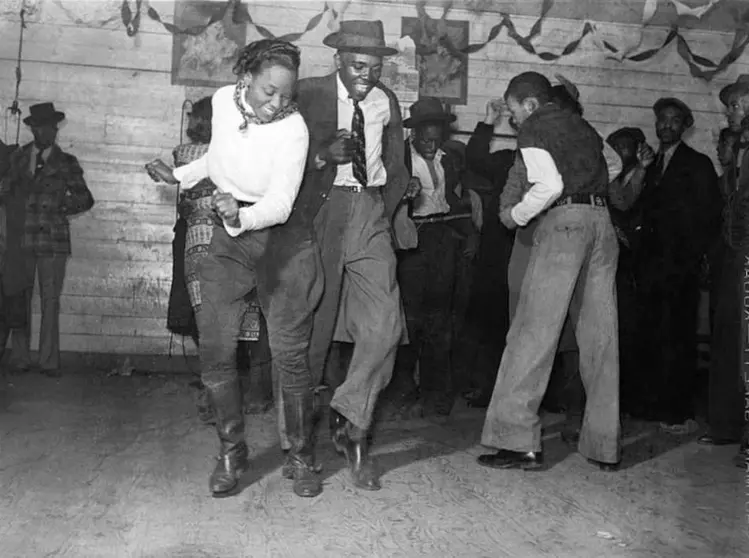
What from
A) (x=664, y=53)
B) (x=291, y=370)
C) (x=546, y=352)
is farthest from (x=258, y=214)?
(x=664, y=53)

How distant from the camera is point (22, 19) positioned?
778 centimetres

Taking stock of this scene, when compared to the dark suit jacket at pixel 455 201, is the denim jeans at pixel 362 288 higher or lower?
lower

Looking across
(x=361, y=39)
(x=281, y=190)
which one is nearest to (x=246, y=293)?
(x=281, y=190)

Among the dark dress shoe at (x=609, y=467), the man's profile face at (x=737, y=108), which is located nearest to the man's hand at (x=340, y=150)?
the dark dress shoe at (x=609, y=467)

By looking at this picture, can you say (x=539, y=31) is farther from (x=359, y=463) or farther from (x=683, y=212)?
(x=359, y=463)

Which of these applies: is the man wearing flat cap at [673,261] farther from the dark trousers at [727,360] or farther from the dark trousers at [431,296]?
the dark trousers at [431,296]

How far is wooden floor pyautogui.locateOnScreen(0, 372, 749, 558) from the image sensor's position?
359 centimetres

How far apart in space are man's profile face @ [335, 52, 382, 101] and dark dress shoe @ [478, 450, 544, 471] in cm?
190

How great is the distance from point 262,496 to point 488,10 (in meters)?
5.16

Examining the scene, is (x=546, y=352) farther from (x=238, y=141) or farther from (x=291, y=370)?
(x=238, y=141)

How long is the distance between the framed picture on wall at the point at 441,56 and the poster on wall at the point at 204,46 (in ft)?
4.58

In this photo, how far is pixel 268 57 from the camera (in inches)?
158

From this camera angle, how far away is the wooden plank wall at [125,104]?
7.78 m

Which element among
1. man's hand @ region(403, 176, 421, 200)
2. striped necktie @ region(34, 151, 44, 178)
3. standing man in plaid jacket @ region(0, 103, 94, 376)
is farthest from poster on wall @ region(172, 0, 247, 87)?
man's hand @ region(403, 176, 421, 200)
